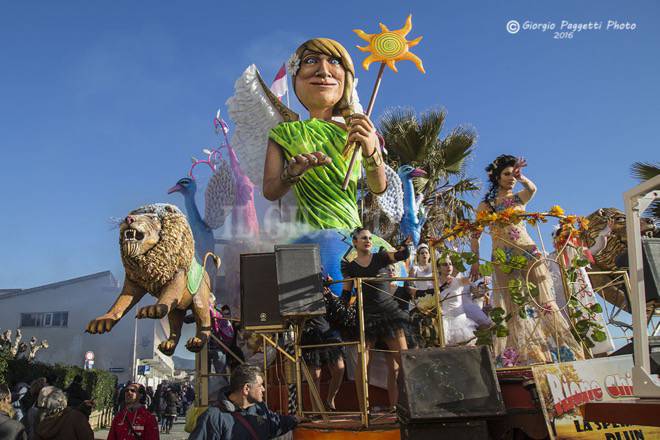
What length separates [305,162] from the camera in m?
6.61

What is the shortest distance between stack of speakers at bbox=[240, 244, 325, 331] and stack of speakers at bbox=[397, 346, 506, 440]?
4.32ft

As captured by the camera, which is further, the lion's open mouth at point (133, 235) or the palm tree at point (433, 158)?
the palm tree at point (433, 158)

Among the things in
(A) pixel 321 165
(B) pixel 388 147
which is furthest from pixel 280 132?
(B) pixel 388 147

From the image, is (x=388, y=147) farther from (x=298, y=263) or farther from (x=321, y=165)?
(x=298, y=263)

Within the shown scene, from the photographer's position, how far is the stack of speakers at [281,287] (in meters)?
4.92

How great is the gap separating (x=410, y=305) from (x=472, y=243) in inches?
36.7

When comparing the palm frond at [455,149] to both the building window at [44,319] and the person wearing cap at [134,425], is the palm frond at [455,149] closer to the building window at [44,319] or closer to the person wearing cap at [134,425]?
the person wearing cap at [134,425]

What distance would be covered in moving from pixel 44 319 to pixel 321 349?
94.4 feet

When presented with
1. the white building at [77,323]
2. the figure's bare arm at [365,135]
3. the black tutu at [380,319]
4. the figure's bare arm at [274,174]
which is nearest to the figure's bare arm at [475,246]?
the black tutu at [380,319]

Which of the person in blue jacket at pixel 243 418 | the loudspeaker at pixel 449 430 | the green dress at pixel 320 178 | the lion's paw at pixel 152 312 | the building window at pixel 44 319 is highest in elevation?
the building window at pixel 44 319

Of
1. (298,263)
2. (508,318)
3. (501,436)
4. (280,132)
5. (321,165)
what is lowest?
(501,436)

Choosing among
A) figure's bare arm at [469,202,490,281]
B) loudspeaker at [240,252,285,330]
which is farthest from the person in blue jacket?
figure's bare arm at [469,202,490,281]

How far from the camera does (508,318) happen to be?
15.3 feet

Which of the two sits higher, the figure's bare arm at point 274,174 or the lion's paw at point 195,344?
the figure's bare arm at point 274,174
